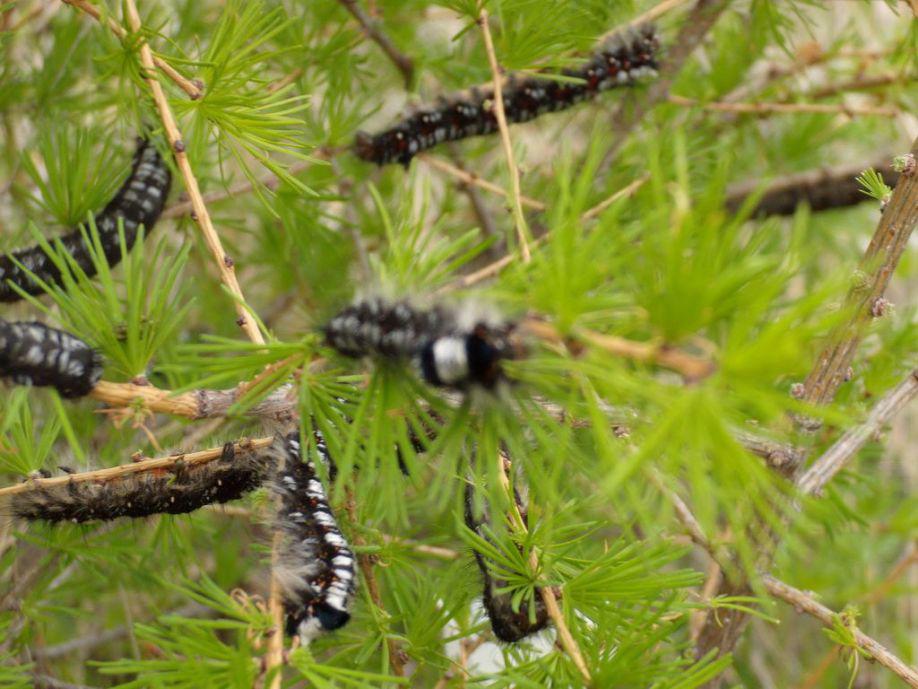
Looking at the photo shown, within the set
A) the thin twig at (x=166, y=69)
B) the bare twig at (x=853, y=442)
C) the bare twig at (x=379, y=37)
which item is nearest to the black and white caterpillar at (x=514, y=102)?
the bare twig at (x=379, y=37)

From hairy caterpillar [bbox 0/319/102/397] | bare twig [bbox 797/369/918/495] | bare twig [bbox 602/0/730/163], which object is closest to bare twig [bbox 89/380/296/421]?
hairy caterpillar [bbox 0/319/102/397]

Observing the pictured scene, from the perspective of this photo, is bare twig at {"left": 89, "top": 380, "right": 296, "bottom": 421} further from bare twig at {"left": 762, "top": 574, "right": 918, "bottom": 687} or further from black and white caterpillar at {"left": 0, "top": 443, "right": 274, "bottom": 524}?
bare twig at {"left": 762, "top": 574, "right": 918, "bottom": 687}

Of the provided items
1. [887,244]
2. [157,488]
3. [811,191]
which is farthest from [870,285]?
[811,191]

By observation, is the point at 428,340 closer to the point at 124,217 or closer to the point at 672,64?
the point at 124,217

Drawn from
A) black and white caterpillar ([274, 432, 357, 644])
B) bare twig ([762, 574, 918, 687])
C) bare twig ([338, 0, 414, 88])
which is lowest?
bare twig ([762, 574, 918, 687])

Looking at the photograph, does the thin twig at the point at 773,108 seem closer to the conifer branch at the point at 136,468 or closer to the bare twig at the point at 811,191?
the bare twig at the point at 811,191

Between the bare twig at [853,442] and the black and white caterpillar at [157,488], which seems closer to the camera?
the black and white caterpillar at [157,488]
